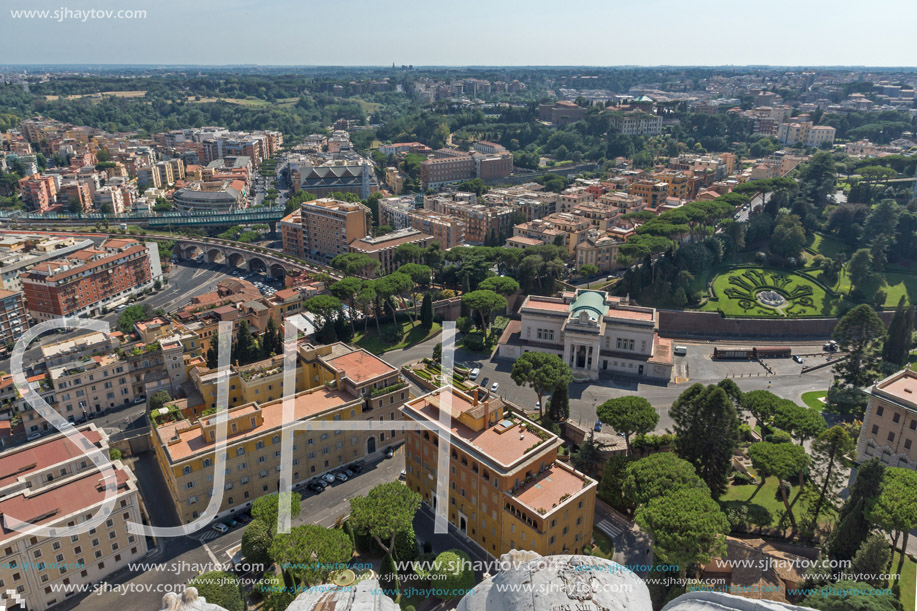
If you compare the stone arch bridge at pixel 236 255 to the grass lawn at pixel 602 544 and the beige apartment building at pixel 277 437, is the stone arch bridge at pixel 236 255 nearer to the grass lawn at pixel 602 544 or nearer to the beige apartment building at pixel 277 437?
the beige apartment building at pixel 277 437

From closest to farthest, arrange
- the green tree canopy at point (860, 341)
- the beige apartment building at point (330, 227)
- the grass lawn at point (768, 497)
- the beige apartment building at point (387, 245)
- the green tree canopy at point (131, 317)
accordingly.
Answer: the grass lawn at point (768, 497)
the green tree canopy at point (860, 341)
the green tree canopy at point (131, 317)
the beige apartment building at point (387, 245)
the beige apartment building at point (330, 227)

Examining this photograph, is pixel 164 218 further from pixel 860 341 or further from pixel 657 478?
pixel 860 341

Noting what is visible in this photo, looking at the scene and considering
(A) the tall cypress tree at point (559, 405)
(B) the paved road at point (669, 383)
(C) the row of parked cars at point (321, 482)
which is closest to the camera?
(C) the row of parked cars at point (321, 482)

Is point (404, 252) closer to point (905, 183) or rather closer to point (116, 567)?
point (116, 567)

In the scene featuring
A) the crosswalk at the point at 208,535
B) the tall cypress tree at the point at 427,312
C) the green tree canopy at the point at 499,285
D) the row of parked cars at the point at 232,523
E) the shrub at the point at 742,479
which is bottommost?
the crosswalk at the point at 208,535

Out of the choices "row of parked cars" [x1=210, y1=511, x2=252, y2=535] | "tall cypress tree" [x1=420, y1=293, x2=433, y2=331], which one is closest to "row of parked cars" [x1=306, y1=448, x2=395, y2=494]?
"row of parked cars" [x1=210, y1=511, x2=252, y2=535]

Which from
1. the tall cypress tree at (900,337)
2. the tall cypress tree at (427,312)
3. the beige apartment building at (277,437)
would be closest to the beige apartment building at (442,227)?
the tall cypress tree at (427,312)

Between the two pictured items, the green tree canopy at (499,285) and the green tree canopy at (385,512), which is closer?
the green tree canopy at (385,512)
